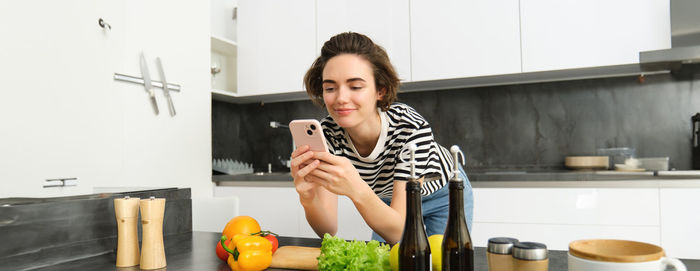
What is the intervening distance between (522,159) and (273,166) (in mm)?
1799

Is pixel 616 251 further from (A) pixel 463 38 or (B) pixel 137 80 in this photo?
(B) pixel 137 80

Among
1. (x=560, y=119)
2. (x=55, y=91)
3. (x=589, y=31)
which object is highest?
(x=589, y=31)

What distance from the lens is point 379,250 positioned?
838 millimetres

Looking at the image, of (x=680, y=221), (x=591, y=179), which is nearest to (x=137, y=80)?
(x=591, y=179)

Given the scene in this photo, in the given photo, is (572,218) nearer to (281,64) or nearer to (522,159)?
(522,159)

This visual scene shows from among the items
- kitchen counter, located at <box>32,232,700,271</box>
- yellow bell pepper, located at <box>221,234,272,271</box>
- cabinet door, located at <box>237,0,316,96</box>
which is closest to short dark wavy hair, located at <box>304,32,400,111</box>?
kitchen counter, located at <box>32,232,700,271</box>

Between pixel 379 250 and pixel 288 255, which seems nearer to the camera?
pixel 379 250

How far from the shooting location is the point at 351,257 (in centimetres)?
79

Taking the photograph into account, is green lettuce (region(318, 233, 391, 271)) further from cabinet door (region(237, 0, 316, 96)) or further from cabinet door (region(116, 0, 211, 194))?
cabinet door (region(237, 0, 316, 96))

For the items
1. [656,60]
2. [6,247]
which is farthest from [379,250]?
[656,60]

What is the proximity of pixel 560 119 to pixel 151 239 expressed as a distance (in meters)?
2.53

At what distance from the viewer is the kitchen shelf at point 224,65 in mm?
3197

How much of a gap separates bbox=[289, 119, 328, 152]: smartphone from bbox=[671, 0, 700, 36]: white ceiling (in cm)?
209

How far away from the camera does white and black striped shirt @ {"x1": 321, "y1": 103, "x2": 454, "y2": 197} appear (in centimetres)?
136
